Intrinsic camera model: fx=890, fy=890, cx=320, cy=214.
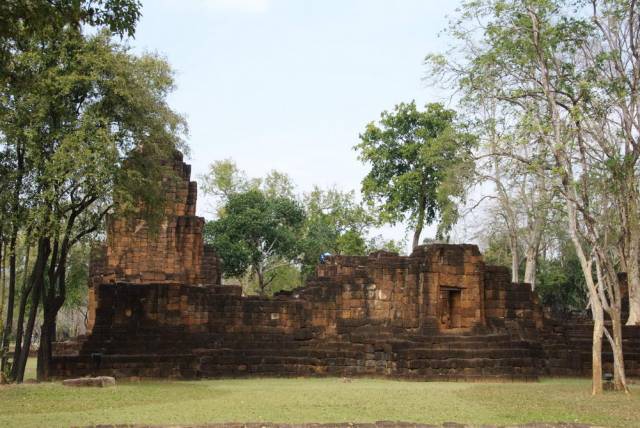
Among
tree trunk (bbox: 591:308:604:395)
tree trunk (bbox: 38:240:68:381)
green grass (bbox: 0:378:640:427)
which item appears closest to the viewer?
green grass (bbox: 0:378:640:427)

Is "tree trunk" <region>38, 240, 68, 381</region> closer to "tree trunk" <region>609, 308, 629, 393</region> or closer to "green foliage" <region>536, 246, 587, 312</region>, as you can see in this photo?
"tree trunk" <region>609, 308, 629, 393</region>

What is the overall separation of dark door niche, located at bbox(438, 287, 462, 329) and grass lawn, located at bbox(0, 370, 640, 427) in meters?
2.93

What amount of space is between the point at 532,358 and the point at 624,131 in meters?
6.40

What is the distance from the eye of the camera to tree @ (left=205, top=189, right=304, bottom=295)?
165ft

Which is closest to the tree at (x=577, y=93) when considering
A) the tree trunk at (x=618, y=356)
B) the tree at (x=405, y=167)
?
the tree trunk at (x=618, y=356)

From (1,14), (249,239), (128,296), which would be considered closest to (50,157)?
(128,296)

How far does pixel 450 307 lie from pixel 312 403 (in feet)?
30.2

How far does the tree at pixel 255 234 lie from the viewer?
5019 cm

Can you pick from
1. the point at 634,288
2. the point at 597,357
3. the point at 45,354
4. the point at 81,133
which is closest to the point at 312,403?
the point at 597,357

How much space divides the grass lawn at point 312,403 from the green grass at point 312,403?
0.02 metres

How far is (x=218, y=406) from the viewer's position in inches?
609

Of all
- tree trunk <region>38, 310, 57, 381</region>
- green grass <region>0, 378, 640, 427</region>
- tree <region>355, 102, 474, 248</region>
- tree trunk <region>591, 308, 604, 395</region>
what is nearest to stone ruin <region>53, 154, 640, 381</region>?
tree trunk <region>38, 310, 57, 381</region>

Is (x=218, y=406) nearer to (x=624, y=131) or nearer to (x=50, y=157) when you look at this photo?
(x=50, y=157)

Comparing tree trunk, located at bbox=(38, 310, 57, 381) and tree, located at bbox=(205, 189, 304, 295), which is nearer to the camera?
tree trunk, located at bbox=(38, 310, 57, 381)
